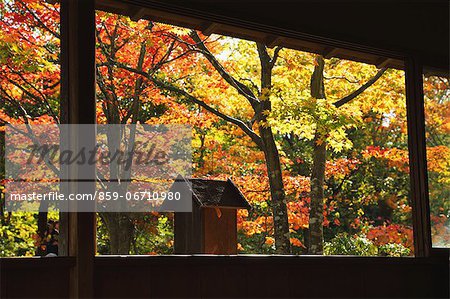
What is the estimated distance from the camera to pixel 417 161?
3916 mm

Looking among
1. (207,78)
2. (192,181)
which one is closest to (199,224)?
(192,181)

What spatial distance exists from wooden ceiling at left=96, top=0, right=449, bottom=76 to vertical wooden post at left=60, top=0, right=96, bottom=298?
0.93ft

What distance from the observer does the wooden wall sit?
2471 millimetres

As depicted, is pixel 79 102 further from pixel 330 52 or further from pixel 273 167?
pixel 273 167

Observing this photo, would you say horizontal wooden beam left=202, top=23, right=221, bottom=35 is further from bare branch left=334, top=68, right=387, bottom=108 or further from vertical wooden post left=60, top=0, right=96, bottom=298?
bare branch left=334, top=68, right=387, bottom=108

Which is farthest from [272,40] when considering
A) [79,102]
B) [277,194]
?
[277,194]

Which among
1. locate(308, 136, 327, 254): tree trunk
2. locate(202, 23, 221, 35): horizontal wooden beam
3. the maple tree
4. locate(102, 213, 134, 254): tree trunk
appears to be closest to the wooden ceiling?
locate(202, 23, 221, 35): horizontal wooden beam

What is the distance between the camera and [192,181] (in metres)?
5.16

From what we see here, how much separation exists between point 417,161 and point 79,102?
232 centimetres

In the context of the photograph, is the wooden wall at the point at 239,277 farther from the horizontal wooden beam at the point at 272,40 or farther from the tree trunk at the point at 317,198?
the tree trunk at the point at 317,198

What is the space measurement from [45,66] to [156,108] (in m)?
1.88

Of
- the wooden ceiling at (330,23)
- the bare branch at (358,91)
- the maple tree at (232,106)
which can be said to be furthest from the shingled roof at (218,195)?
the bare branch at (358,91)

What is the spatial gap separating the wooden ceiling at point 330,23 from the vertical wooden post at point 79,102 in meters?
0.28

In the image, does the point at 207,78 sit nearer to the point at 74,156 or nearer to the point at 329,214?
the point at 329,214
